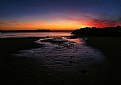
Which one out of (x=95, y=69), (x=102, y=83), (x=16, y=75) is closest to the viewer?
(x=102, y=83)

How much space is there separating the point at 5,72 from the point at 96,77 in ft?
19.5

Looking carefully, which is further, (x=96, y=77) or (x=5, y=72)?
(x=5, y=72)

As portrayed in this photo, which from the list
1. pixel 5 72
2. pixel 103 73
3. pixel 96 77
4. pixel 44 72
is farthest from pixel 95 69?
pixel 5 72

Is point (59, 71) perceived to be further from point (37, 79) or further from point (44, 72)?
point (37, 79)

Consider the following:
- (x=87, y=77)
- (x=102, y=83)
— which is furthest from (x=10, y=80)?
(x=102, y=83)

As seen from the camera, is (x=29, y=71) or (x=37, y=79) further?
(x=29, y=71)

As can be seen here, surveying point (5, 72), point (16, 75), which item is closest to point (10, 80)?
point (16, 75)

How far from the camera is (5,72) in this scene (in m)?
10.4

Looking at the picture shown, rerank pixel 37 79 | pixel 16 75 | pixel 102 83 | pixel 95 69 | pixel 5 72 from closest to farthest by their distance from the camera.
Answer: pixel 102 83, pixel 37 79, pixel 16 75, pixel 5 72, pixel 95 69

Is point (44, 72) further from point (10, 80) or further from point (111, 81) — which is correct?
point (111, 81)

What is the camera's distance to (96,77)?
30.7 feet

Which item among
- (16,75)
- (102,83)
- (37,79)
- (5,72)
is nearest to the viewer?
(102,83)

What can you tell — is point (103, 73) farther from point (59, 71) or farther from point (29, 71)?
point (29, 71)

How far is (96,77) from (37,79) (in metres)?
3.51
